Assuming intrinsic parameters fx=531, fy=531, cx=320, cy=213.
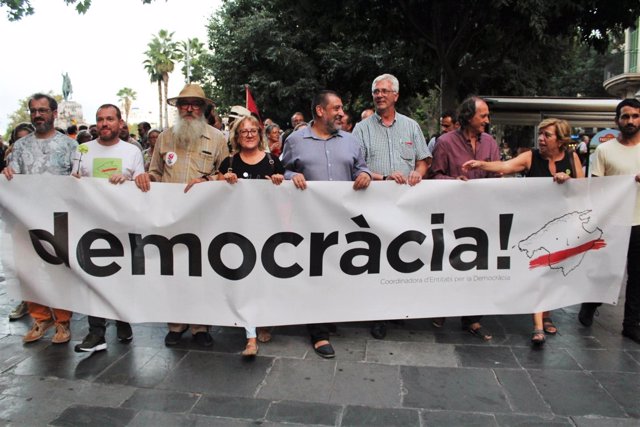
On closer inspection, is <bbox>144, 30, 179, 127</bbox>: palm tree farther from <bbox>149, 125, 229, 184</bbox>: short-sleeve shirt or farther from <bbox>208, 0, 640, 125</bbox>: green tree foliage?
<bbox>149, 125, 229, 184</bbox>: short-sleeve shirt

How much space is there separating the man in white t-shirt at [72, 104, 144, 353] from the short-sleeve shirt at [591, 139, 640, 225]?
3598mm

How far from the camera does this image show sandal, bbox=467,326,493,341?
13.3ft

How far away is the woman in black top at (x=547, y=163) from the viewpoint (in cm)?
399

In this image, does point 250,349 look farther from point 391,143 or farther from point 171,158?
point 391,143

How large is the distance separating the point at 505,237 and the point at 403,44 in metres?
10.5

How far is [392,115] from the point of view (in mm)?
4359

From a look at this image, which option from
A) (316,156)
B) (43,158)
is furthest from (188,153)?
(43,158)

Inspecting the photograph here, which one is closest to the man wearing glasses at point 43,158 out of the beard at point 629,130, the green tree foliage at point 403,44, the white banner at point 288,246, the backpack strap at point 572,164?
the white banner at point 288,246

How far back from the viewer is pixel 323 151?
3.97 m

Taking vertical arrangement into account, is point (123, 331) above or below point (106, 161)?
below

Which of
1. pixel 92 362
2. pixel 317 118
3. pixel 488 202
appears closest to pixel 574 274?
pixel 488 202

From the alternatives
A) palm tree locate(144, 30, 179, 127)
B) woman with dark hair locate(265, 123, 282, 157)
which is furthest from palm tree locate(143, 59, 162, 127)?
woman with dark hair locate(265, 123, 282, 157)

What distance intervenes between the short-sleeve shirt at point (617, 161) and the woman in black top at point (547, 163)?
21 centimetres

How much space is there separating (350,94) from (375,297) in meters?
20.3
